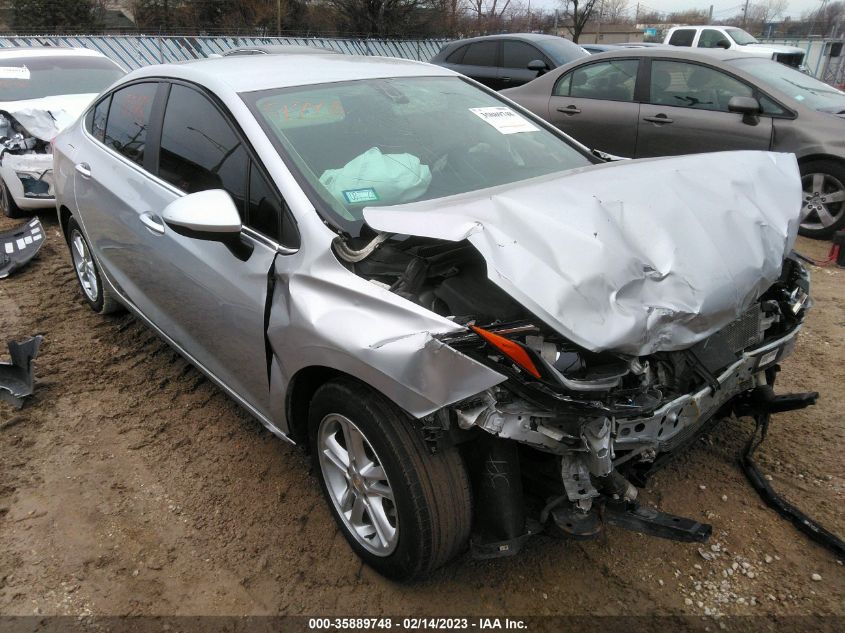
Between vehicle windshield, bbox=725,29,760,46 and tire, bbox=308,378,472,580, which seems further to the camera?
vehicle windshield, bbox=725,29,760,46

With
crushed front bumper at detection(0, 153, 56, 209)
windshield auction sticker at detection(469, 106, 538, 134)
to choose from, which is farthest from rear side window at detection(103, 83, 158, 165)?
crushed front bumper at detection(0, 153, 56, 209)

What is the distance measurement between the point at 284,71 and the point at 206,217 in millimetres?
1013

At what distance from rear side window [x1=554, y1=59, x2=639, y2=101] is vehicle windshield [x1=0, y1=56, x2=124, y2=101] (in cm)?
524

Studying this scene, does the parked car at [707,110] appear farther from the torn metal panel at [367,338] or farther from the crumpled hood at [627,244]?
the torn metal panel at [367,338]

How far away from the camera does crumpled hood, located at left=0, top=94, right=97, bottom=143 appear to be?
6.38 metres

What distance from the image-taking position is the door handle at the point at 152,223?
3.02 meters

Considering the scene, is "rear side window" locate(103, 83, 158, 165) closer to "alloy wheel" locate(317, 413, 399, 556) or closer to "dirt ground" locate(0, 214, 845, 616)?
"dirt ground" locate(0, 214, 845, 616)

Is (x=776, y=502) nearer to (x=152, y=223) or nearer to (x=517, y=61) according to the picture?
(x=152, y=223)

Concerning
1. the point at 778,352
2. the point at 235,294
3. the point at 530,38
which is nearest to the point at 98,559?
the point at 235,294

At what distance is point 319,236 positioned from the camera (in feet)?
7.42

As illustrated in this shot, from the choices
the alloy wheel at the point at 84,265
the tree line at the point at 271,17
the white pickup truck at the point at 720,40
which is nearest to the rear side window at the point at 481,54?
the white pickup truck at the point at 720,40

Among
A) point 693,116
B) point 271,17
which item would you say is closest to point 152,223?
point 693,116

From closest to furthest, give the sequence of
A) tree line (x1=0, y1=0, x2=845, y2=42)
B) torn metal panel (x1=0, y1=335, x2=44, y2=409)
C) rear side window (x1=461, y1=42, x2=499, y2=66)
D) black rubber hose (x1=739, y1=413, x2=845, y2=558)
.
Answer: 1. black rubber hose (x1=739, y1=413, x2=845, y2=558)
2. torn metal panel (x1=0, y1=335, x2=44, y2=409)
3. rear side window (x1=461, y1=42, x2=499, y2=66)
4. tree line (x1=0, y1=0, x2=845, y2=42)

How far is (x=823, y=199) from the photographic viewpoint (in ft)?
18.7
